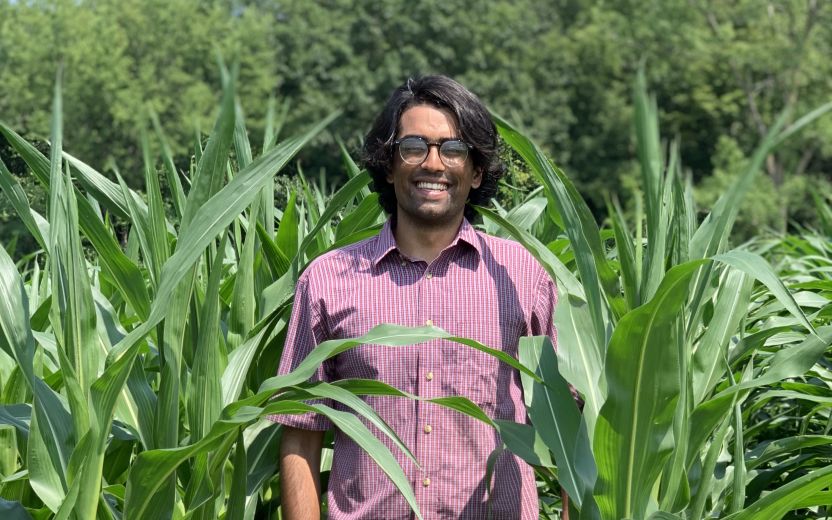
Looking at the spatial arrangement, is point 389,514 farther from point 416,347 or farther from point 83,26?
point 83,26

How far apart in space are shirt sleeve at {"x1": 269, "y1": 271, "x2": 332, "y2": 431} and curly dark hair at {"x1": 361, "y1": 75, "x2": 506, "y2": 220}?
31 centimetres

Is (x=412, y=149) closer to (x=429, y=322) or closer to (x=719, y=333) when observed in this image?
(x=429, y=322)

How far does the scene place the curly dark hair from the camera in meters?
2.37

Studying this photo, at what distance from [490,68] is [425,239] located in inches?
1395

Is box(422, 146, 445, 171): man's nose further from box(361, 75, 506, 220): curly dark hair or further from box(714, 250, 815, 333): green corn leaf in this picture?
box(714, 250, 815, 333): green corn leaf

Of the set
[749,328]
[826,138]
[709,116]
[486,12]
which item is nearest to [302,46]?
[486,12]

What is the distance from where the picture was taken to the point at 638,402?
190 cm

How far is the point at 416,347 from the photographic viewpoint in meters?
2.29

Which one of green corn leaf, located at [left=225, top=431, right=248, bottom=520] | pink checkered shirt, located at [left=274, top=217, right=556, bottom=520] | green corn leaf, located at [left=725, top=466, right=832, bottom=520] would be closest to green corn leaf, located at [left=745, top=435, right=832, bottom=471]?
green corn leaf, located at [left=725, top=466, right=832, bottom=520]

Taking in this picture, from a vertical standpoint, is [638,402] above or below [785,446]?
above

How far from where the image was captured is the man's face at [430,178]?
2316 millimetres

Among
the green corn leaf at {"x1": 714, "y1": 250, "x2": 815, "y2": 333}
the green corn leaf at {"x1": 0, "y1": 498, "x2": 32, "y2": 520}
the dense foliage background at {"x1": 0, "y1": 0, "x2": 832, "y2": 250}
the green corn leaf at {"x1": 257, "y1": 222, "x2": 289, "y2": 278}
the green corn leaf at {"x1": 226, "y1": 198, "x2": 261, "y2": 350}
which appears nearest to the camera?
the green corn leaf at {"x1": 714, "y1": 250, "x2": 815, "y2": 333}

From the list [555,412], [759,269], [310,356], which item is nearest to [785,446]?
[555,412]

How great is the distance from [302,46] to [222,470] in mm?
34798
